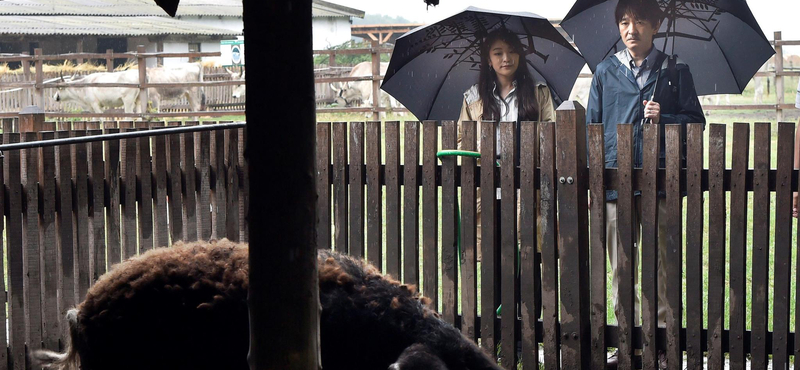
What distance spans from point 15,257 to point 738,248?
3.98m

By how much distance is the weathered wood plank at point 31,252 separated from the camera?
452 cm

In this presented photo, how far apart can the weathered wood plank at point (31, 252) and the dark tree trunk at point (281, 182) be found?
10.8 feet

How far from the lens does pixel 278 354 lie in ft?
5.54

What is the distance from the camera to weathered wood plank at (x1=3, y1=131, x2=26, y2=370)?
14.6 feet

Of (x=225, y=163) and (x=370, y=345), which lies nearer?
(x=370, y=345)

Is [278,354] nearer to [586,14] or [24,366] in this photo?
[24,366]

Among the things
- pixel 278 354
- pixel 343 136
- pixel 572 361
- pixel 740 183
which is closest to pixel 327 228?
pixel 343 136

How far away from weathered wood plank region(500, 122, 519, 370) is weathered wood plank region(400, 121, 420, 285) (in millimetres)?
538

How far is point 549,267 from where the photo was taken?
481 cm

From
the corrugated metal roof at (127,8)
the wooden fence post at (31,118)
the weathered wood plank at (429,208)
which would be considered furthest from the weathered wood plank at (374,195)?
the corrugated metal roof at (127,8)

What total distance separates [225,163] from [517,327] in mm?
2166

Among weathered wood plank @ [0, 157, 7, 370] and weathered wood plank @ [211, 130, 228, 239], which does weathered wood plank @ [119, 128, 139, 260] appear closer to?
weathered wood plank @ [0, 157, 7, 370]

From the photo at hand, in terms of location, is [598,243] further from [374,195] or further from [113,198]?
[113,198]

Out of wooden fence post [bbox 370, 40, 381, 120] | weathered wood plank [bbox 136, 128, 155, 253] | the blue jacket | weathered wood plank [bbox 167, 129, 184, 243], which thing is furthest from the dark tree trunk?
wooden fence post [bbox 370, 40, 381, 120]
